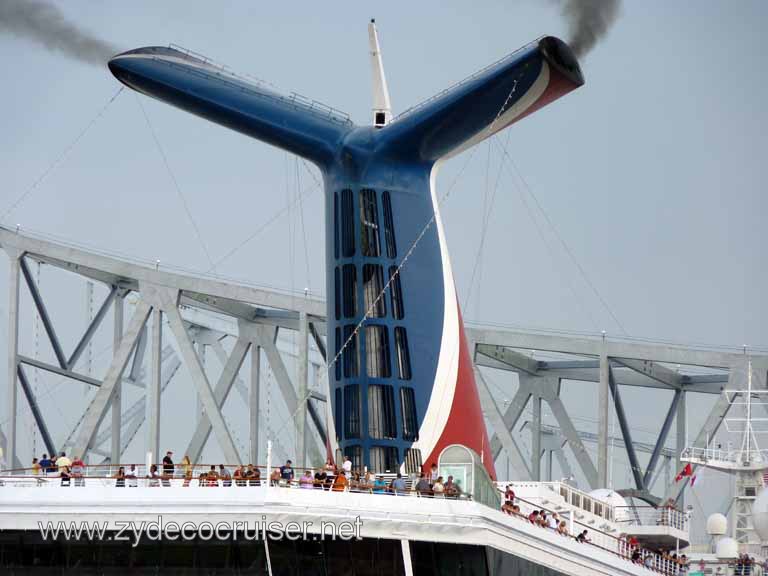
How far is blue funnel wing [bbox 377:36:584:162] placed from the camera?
57.3m

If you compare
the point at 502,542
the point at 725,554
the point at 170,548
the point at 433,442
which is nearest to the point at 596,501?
the point at 725,554

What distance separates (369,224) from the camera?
197ft

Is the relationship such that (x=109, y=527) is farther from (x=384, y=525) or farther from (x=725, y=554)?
(x=725, y=554)

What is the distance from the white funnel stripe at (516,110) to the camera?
57.9m

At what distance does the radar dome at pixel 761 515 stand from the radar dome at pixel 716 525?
2.26m

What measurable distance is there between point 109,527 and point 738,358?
131 ft

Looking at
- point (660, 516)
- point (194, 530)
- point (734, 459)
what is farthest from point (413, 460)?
point (734, 459)

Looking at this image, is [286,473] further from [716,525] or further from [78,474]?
[716,525]

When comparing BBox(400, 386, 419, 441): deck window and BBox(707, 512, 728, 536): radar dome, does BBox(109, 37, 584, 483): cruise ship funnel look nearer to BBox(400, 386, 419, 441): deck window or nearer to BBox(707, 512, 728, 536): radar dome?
BBox(400, 386, 419, 441): deck window

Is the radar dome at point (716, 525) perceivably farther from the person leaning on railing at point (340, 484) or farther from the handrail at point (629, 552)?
the person leaning on railing at point (340, 484)

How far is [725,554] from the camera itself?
67.7m

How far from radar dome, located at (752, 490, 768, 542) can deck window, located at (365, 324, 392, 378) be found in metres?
16.6

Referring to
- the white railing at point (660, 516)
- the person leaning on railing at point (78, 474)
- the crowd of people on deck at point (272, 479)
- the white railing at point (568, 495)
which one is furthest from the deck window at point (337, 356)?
the person leaning on railing at point (78, 474)

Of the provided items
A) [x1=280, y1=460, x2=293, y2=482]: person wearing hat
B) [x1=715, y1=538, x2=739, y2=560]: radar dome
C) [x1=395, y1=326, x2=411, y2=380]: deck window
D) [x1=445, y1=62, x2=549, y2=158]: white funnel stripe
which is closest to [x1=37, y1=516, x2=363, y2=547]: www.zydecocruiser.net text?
[x1=280, y1=460, x2=293, y2=482]: person wearing hat
